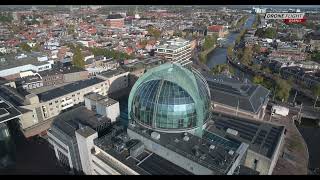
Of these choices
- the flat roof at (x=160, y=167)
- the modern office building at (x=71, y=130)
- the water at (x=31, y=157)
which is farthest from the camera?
the water at (x=31, y=157)

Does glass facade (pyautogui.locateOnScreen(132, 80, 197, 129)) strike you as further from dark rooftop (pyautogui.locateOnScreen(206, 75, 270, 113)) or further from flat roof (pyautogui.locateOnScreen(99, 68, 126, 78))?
flat roof (pyautogui.locateOnScreen(99, 68, 126, 78))

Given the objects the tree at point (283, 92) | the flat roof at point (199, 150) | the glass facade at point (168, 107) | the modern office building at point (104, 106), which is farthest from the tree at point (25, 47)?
the tree at point (283, 92)

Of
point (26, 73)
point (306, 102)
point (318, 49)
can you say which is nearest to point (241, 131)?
point (306, 102)

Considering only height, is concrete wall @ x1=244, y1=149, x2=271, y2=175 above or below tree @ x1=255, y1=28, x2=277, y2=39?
below

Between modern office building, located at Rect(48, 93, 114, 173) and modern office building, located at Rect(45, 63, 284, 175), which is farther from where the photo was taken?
modern office building, located at Rect(48, 93, 114, 173)

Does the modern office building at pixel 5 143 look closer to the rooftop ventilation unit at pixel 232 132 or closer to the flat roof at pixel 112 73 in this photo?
the flat roof at pixel 112 73

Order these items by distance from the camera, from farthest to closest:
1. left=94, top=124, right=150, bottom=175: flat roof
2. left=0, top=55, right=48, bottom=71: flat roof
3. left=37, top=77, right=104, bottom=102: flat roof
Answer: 1. left=0, top=55, right=48, bottom=71: flat roof
2. left=37, top=77, right=104, bottom=102: flat roof
3. left=94, top=124, right=150, bottom=175: flat roof

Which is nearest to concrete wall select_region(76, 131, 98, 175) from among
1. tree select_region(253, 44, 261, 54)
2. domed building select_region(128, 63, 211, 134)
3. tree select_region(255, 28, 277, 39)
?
domed building select_region(128, 63, 211, 134)

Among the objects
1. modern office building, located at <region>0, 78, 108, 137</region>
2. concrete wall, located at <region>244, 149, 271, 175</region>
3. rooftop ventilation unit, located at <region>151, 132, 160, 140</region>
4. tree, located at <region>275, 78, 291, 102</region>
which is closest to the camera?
rooftop ventilation unit, located at <region>151, 132, 160, 140</region>
